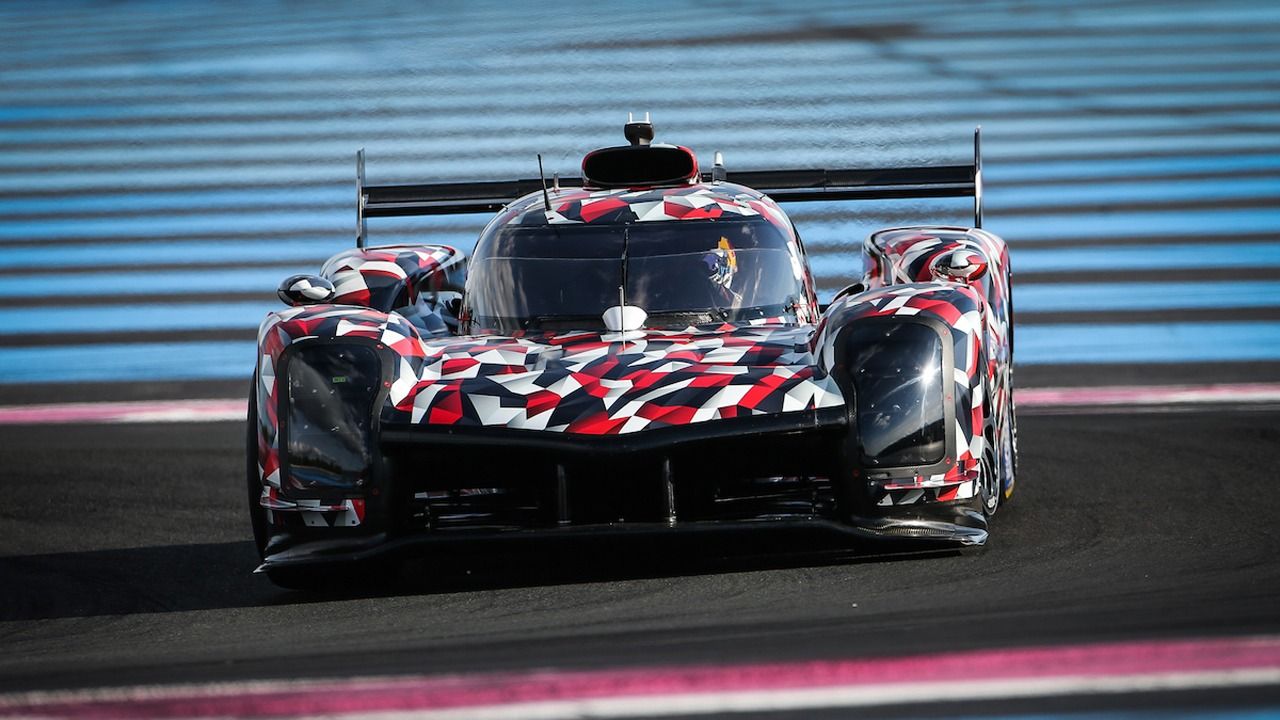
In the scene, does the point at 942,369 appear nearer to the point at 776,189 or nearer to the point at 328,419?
the point at 328,419

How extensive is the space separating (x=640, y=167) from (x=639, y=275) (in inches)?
52.0

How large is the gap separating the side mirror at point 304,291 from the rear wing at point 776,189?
1122 millimetres

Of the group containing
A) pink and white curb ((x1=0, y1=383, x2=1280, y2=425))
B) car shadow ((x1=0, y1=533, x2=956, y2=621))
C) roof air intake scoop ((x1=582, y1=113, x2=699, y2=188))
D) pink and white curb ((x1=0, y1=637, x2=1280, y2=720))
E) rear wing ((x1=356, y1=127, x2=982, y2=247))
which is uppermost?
roof air intake scoop ((x1=582, y1=113, x2=699, y2=188))

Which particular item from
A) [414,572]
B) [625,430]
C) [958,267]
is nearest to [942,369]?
[625,430]

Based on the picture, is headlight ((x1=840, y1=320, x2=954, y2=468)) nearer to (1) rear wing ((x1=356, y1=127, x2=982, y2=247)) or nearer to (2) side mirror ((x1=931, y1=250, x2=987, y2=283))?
(2) side mirror ((x1=931, y1=250, x2=987, y2=283))

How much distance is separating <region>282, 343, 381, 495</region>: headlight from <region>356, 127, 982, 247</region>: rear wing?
2395 millimetres

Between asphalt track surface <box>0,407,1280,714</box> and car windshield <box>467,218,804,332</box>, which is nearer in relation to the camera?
asphalt track surface <box>0,407,1280,714</box>

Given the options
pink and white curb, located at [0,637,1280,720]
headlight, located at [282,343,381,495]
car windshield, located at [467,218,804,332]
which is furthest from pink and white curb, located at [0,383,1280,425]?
pink and white curb, located at [0,637,1280,720]

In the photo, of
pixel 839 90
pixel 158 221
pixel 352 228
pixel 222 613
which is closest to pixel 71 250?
pixel 158 221

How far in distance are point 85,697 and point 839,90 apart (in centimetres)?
1539

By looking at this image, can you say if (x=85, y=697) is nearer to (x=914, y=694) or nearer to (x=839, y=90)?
(x=914, y=694)

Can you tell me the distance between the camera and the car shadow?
6.21 m

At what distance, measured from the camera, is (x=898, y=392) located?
6.38 m

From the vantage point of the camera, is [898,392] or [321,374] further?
[321,374]
